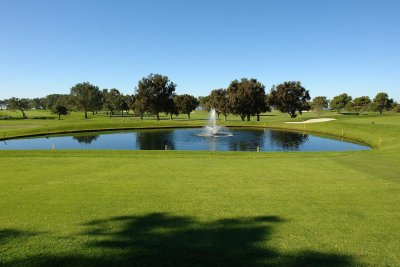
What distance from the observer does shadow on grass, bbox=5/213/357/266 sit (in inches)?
221

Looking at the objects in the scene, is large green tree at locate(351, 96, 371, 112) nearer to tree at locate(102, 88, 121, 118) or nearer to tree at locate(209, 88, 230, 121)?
tree at locate(209, 88, 230, 121)

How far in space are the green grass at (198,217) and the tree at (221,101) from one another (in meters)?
80.7

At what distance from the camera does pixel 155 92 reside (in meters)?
94.4

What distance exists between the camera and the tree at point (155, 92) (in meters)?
93.2

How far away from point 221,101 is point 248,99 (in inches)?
443

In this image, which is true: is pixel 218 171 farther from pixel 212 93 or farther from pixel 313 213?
pixel 212 93

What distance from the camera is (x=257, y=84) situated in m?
91.5

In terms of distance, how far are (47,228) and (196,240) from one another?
3402 mm

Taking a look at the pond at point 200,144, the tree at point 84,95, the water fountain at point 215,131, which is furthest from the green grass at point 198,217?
the tree at point 84,95

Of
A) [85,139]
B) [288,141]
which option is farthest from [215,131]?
[85,139]

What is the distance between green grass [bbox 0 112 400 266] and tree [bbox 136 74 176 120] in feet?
263

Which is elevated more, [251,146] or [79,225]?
[79,225]

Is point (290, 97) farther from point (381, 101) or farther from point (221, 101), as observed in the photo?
point (381, 101)

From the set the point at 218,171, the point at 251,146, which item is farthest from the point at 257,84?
the point at 218,171
